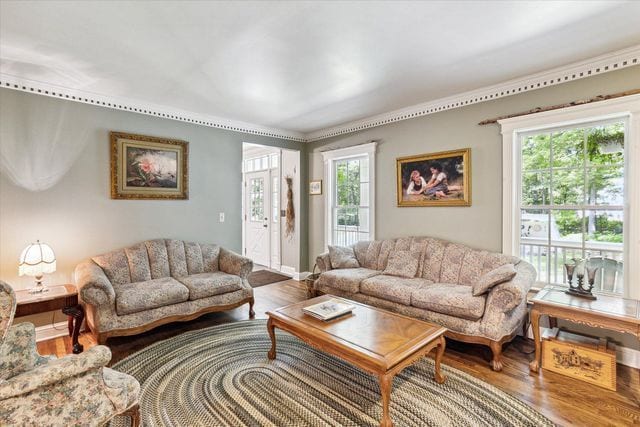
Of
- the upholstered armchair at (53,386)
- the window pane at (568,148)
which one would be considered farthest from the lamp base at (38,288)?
the window pane at (568,148)

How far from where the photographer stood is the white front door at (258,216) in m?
6.47

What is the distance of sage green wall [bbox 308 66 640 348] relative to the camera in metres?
2.96

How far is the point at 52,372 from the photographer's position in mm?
1341

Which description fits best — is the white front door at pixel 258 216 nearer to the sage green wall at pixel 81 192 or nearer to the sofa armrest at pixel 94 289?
the sage green wall at pixel 81 192

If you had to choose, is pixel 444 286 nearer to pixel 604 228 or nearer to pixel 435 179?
pixel 435 179

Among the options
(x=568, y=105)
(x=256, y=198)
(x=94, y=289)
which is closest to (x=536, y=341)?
(x=568, y=105)

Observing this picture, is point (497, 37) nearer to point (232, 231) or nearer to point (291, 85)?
point (291, 85)

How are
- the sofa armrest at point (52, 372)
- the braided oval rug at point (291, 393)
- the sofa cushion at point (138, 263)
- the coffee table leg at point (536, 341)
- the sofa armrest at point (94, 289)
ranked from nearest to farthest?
the sofa armrest at point (52, 372)
the braided oval rug at point (291, 393)
the coffee table leg at point (536, 341)
the sofa armrest at point (94, 289)
the sofa cushion at point (138, 263)

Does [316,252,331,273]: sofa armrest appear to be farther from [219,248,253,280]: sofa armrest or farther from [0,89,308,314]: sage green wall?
[0,89,308,314]: sage green wall

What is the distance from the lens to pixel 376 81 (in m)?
3.22

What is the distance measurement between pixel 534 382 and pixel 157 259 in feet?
12.9

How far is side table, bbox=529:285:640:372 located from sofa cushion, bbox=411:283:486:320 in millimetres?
428

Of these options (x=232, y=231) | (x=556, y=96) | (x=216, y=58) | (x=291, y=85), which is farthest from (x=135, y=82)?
(x=556, y=96)

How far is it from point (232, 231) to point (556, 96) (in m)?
4.28
